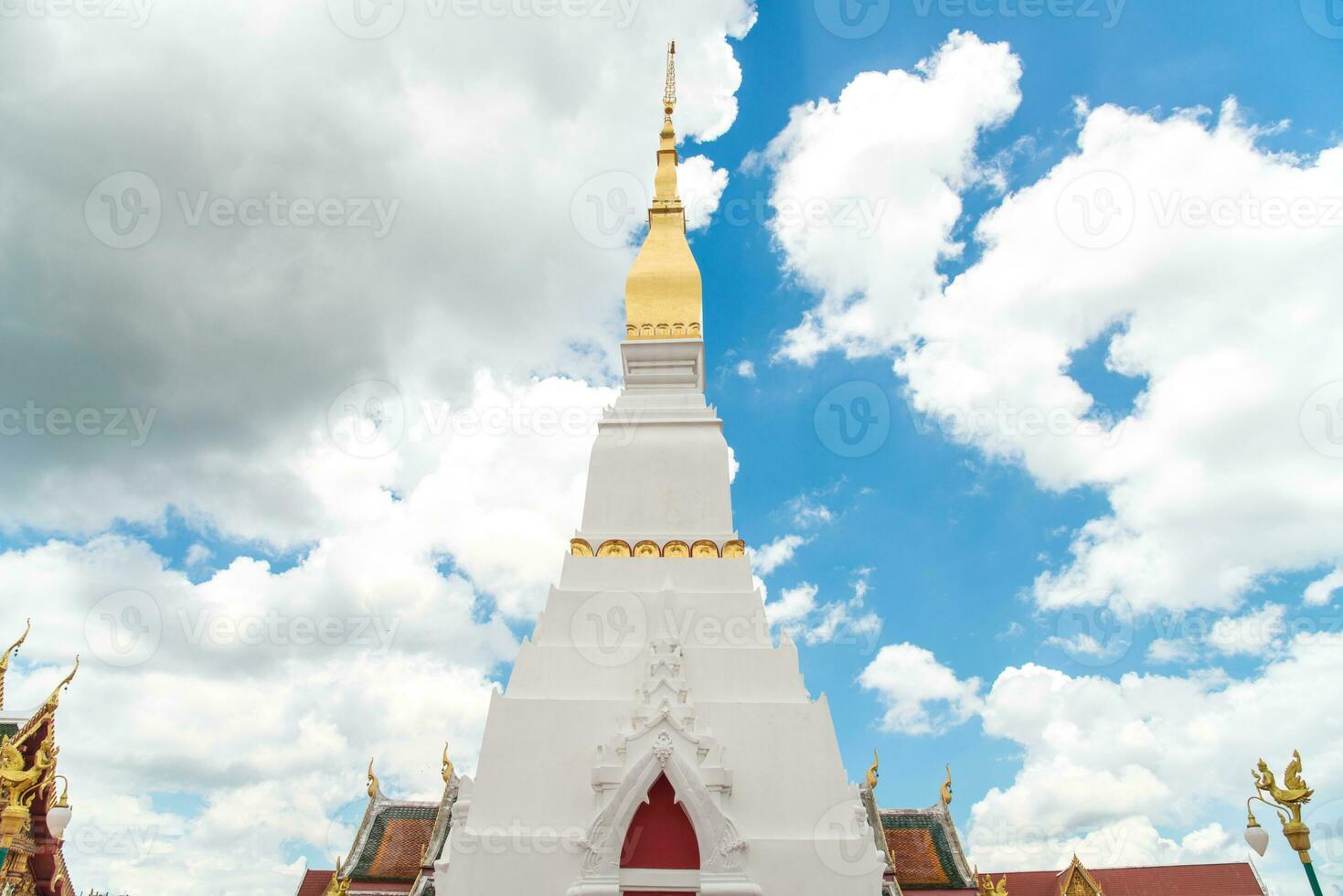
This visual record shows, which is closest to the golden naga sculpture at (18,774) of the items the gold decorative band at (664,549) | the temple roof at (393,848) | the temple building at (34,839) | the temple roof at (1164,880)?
the temple building at (34,839)

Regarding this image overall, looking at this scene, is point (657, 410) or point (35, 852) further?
point (657, 410)

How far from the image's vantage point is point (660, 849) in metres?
12.6

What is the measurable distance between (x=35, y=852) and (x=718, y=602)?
40.9ft

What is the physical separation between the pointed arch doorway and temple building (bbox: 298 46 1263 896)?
2 cm

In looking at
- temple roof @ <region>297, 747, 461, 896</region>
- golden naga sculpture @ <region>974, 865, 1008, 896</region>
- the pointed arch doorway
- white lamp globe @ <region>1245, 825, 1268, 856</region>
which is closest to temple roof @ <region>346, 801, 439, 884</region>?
temple roof @ <region>297, 747, 461, 896</region>

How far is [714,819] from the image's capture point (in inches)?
495

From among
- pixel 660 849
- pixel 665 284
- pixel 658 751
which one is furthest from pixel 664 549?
pixel 665 284

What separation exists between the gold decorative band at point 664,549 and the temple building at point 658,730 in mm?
39

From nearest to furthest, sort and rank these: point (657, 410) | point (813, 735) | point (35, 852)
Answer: point (813, 735) < point (35, 852) < point (657, 410)

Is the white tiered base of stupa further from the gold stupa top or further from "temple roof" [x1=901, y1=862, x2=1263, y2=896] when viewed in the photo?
"temple roof" [x1=901, y1=862, x2=1263, y2=896]

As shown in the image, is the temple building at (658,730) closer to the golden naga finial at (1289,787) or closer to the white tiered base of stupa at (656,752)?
the white tiered base of stupa at (656,752)

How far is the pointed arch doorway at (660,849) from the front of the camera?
12.4 m

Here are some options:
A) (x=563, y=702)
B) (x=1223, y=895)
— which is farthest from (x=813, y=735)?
(x=1223, y=895)

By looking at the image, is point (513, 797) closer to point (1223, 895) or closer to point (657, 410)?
point (657, 410)
